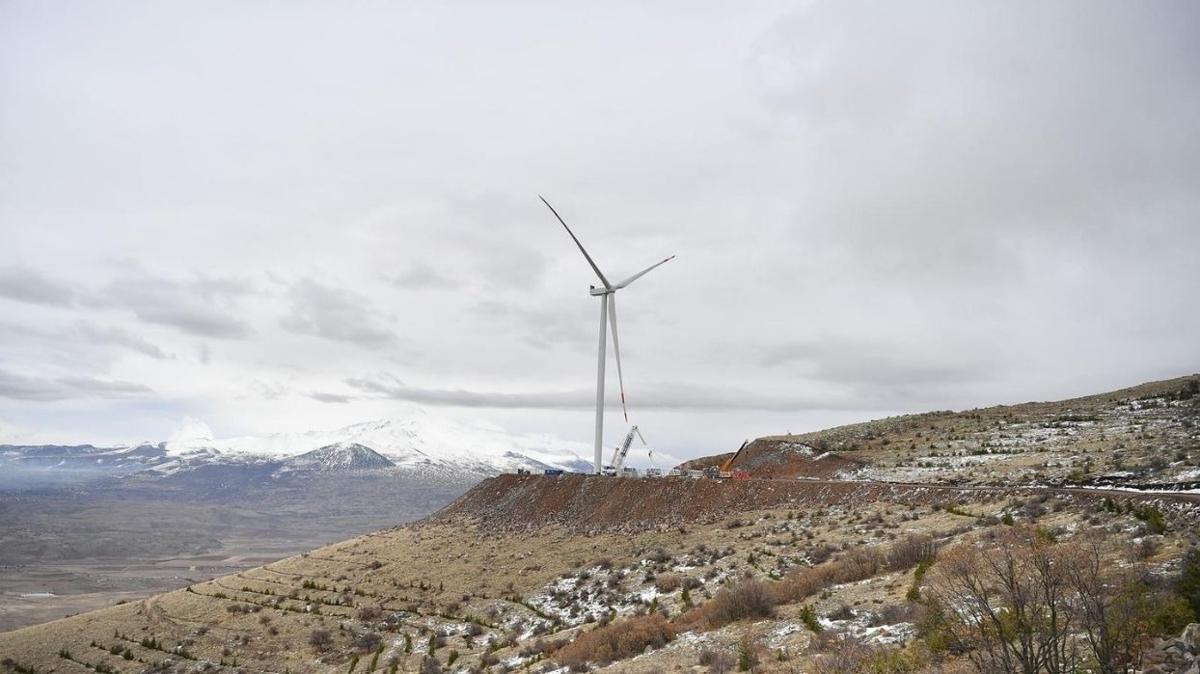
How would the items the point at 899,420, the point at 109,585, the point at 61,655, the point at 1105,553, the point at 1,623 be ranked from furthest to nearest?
the point at 109,585, the point at 1,623, the point at 899,420, the point at 61,655, the point at 1105,553

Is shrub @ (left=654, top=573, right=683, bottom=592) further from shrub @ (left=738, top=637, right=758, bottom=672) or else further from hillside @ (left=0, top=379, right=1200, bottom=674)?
shrub @ (left=738, top=637, right=758, bottom=672)

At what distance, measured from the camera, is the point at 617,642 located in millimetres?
24266

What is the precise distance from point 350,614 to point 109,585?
202 metres

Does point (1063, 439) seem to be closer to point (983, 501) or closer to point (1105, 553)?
point (983, 501)

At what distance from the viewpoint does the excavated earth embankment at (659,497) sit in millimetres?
35656

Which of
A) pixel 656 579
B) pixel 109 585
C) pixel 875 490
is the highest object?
pixel 875 490

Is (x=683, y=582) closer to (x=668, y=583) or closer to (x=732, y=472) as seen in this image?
(x=668, y=583)

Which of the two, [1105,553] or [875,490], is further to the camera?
[875,490]

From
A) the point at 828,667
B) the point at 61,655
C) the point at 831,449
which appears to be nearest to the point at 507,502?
the point at 831,449

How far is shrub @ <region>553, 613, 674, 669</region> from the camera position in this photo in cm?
2364

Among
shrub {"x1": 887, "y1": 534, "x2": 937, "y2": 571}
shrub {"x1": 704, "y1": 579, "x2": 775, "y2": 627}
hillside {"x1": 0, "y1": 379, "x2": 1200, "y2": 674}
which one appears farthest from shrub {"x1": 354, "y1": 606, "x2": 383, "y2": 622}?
shrub {"x1": 887, "y1": 534, "x2": 937, "y2": 571}

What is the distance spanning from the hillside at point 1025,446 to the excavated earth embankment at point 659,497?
13.8ft

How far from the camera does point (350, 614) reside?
39.7 meters

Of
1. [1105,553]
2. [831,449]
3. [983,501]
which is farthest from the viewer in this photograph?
[831,449]
